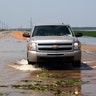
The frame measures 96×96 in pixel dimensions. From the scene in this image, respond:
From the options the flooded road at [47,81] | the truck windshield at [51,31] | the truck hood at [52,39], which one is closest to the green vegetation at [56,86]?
the flooded road at [47,81]

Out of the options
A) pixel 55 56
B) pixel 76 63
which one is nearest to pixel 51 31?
pixel 76 63

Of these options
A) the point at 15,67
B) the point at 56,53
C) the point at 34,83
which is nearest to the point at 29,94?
the point at 34,83

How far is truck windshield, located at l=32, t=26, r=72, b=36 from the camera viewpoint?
1814 centimetres

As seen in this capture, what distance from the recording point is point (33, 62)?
1691cm

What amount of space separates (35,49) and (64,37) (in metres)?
1.32

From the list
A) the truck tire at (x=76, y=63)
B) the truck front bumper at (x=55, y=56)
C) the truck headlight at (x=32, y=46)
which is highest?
the truck headlight at (x=32, y=46)

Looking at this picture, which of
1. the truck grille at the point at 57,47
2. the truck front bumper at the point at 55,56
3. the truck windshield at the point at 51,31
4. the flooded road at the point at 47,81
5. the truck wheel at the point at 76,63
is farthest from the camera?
the truck windshield at the point at 51,31

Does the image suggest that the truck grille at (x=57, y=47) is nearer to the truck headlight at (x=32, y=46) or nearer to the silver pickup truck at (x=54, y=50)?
the silver pickup truck at (x=54, y=50)

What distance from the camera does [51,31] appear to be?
18266 mm

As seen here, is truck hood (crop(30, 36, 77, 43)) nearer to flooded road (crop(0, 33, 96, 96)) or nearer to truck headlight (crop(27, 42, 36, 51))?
truck headlight (crop(27, 42, 36, 51))

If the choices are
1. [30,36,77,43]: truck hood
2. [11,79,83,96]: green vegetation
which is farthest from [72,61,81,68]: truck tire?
[11,79,83,96]: green vegetation

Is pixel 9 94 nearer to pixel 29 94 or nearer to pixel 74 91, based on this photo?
pixel 29 94

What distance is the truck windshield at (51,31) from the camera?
59.5ft

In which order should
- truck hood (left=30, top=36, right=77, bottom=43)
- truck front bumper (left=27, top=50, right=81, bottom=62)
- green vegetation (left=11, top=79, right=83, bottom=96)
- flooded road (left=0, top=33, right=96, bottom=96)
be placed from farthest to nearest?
1. truck hood (left=30, top=36, right=77, bottom=43)
2. truck front bumper (left=27, top=50, right=81, bottom=62)
3. green vegetation (left=11, top=79, right=83, bottom=96)
4. flooded road (left=0, top=33, right=96, bottom=96)
